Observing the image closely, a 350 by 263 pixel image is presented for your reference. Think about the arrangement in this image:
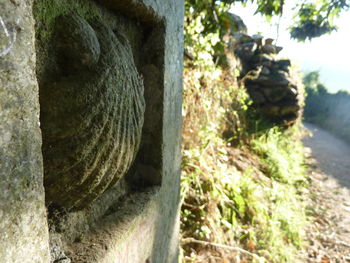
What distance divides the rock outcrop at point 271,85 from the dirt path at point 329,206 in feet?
4.15

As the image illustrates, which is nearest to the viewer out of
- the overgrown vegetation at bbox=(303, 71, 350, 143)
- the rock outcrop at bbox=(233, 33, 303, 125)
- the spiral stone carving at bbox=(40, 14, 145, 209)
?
the spiral stone carving at bbox=(40, 14, 145, 209)

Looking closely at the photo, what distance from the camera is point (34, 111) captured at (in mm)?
504

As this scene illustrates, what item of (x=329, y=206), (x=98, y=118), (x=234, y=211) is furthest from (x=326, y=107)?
(x=98, y=118)

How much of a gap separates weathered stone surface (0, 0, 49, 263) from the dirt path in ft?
10.3

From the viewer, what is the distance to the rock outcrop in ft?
22.5

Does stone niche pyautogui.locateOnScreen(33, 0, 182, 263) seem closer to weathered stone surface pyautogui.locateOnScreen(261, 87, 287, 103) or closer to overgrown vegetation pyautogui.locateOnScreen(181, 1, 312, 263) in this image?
overgrown vegetation pyautogui.locateOnScreen(181, 1, 312, 263)

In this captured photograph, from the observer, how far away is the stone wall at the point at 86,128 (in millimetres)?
464

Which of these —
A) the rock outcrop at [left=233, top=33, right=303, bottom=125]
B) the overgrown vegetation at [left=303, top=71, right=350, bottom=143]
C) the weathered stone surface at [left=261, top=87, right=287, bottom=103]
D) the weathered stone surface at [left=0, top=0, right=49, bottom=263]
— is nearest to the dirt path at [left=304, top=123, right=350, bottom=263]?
the rock outcrop at [left=233, top=33, right=303, bottom=125]

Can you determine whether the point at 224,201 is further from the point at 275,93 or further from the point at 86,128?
the point at 275,93

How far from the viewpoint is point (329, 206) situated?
14.0 feet

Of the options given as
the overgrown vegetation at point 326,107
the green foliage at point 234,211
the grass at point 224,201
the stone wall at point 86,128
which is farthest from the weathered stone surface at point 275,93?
the stone wall at point 86,128

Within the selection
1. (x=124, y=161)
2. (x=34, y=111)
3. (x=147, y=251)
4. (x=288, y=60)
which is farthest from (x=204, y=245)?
(x=288, y=60)

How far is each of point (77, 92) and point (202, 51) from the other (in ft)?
9.36

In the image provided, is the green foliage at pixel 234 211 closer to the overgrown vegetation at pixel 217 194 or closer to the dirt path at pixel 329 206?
the overgrown vegetation at pixel 217 194
